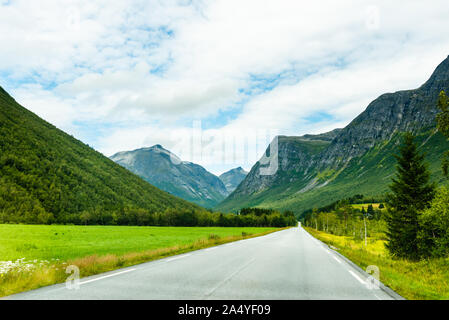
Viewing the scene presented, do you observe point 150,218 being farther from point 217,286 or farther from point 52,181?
point 217,286

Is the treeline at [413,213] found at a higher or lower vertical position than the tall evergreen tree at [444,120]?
lower

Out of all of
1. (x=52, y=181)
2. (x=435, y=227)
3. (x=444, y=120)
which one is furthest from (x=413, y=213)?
(x=52, y=181)

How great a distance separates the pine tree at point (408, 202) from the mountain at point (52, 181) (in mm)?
114784

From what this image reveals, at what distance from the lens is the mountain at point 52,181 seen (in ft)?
393

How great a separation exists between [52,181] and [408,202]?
508 ft

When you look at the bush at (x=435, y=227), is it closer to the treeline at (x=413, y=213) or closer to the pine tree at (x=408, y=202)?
the treeline at (x=413, y=213)

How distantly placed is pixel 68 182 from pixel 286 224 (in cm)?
11515

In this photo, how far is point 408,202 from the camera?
28.6m

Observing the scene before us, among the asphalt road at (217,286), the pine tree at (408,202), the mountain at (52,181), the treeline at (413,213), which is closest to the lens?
the asphalt road at (217,286)

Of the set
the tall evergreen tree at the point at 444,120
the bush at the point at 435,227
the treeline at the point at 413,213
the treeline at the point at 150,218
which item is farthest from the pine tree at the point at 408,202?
the treeline at the point at 150,218

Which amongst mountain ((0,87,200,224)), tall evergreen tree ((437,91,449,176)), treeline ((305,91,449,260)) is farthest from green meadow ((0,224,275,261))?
mountain ((0,87,200,224))

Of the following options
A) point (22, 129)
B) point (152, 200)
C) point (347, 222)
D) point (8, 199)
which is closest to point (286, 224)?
point (347, 222)

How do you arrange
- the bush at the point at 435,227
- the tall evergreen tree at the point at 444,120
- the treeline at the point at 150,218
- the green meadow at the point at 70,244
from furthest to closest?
the treeline at the point at 150,218
the bush at the point at 435,227
the green meadow at the point at 70,244
the tall evergreen tree at the point at 444,120
